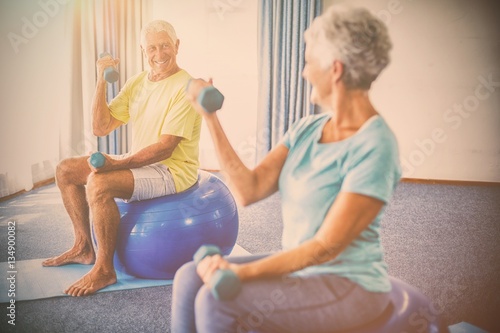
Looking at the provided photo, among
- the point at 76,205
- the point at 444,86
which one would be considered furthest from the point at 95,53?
the point at 444,86

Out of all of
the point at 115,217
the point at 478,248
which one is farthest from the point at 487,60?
the point at 115,217

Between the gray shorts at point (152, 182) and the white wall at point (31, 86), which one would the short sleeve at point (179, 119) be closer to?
the gray shorts at point (152, 182)

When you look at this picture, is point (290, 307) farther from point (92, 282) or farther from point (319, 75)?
point (92, 282)

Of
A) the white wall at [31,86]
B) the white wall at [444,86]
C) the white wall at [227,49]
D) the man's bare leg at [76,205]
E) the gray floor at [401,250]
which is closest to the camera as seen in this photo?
the gray floor at [401,250]

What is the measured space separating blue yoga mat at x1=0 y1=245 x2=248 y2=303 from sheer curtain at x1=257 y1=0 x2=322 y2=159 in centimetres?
230

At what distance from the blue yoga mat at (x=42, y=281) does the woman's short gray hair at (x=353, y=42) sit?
145 cm

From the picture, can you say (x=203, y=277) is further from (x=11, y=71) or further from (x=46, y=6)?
(x=46, y=6)

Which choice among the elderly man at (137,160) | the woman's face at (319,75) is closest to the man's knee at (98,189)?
the elderly man at (137,160)

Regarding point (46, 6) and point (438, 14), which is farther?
point (438, 14)

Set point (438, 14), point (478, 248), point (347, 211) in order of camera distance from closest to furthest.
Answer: point (347, 211)
point (478, 248)
point (438, 14)

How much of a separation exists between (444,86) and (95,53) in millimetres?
2852

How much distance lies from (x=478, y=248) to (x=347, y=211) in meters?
2.09

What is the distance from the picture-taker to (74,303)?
1958 millimetres

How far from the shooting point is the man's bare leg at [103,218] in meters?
2.01
